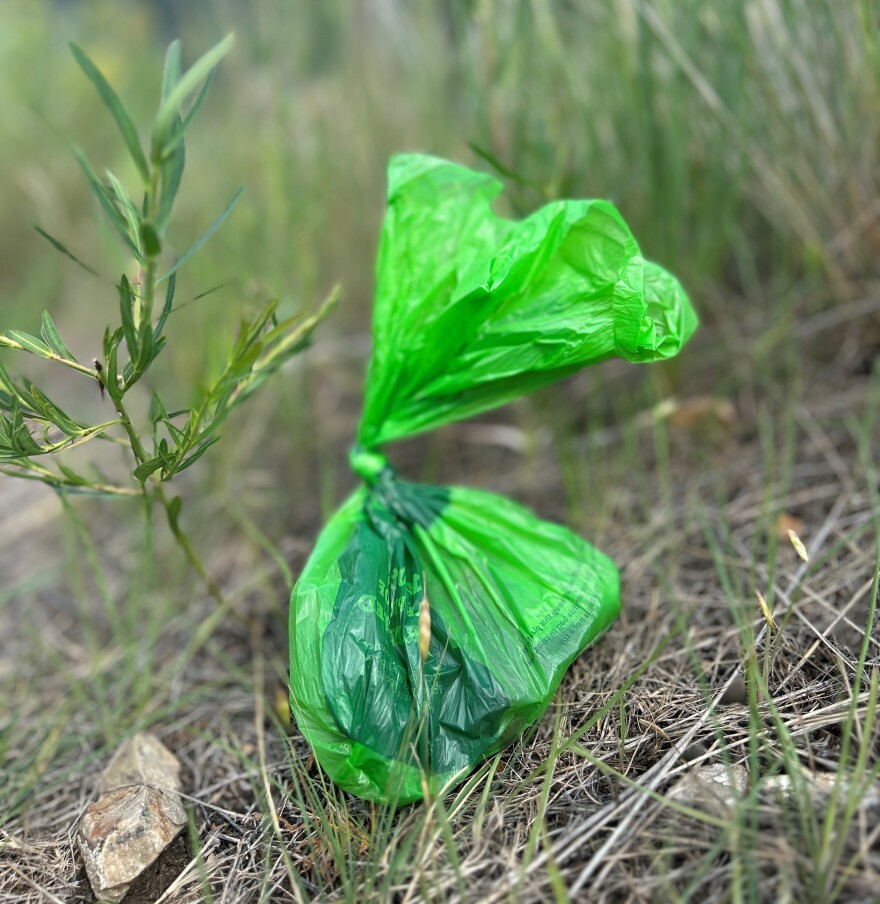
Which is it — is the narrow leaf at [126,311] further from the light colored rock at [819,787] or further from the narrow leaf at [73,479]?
the light colored rock at [819,787]

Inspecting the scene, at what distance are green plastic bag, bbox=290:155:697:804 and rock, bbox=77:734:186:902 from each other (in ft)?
0.65

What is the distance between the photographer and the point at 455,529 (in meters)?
0.93

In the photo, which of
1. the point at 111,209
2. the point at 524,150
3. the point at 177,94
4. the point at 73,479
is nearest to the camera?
the point at 177,94

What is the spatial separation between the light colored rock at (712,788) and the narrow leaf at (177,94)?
2.47ft

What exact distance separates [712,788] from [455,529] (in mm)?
412

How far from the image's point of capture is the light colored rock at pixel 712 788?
0.65m

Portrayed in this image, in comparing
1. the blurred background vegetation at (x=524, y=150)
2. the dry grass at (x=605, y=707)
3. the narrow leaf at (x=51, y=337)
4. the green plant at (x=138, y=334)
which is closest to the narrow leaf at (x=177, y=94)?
the green plant at (x=138, y=334)

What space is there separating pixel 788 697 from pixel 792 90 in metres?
1.08

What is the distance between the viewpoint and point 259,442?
1.64m

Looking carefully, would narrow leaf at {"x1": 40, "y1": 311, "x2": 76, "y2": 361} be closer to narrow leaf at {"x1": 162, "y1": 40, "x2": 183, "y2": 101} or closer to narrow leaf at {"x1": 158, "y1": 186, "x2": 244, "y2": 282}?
narrow leaf at {"x1": 158, "y1": 186, "x2": 244, "y2": 282}

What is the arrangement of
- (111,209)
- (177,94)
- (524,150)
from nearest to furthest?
(177,94)
(111,209)
(524,150)

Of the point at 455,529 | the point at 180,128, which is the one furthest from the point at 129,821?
the point at 180,128

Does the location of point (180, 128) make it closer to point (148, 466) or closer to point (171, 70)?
point (171, 70)

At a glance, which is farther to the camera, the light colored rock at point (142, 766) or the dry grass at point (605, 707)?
the light colored rock at point (142, 766)
